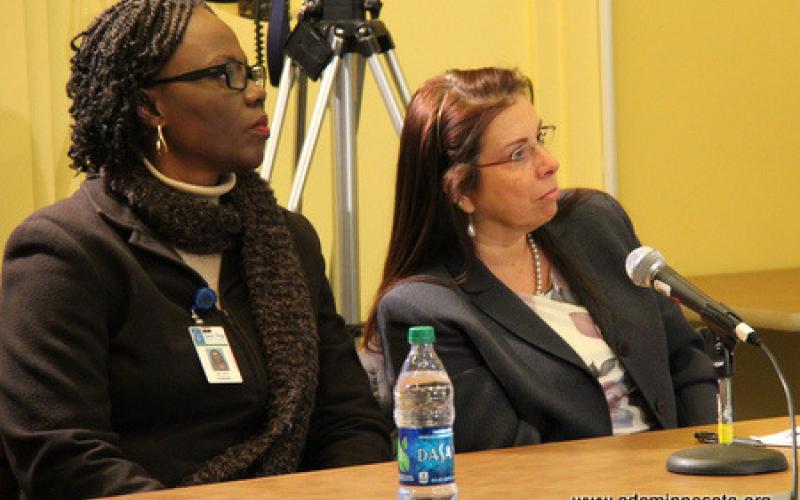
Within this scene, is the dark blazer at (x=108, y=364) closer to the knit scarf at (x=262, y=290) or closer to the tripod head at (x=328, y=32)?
the knit scarf at (x=262, y=290)

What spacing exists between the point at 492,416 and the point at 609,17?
2325mm

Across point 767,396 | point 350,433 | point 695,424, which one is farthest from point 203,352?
point 767,396

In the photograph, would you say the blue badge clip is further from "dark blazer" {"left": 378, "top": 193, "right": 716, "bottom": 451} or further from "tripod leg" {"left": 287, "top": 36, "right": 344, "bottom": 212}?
"tripod leg" {"left": 287, "top": 36, "right": 344, "bottom": 212}

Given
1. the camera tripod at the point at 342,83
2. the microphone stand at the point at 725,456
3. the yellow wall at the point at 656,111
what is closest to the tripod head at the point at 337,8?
the camera tripod at the point at 342,83

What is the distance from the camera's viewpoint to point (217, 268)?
7.75 ft

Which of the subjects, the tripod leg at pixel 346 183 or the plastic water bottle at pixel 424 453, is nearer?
the plastic water bottle at pixel 424 453

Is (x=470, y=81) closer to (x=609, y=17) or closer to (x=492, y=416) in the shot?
(x=492, y=416)

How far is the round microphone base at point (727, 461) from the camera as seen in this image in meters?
Result: 1.75

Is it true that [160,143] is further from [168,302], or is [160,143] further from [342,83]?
[342,83]

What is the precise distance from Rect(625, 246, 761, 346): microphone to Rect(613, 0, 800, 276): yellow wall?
2762mm

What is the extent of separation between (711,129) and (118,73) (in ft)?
8.85

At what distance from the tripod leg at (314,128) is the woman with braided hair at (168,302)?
1.94ft

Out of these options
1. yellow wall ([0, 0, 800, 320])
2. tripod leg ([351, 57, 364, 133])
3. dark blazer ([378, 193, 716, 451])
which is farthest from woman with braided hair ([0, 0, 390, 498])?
yellow wall ([0, 0, 800, 320])

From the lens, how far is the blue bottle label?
5.47 feet
